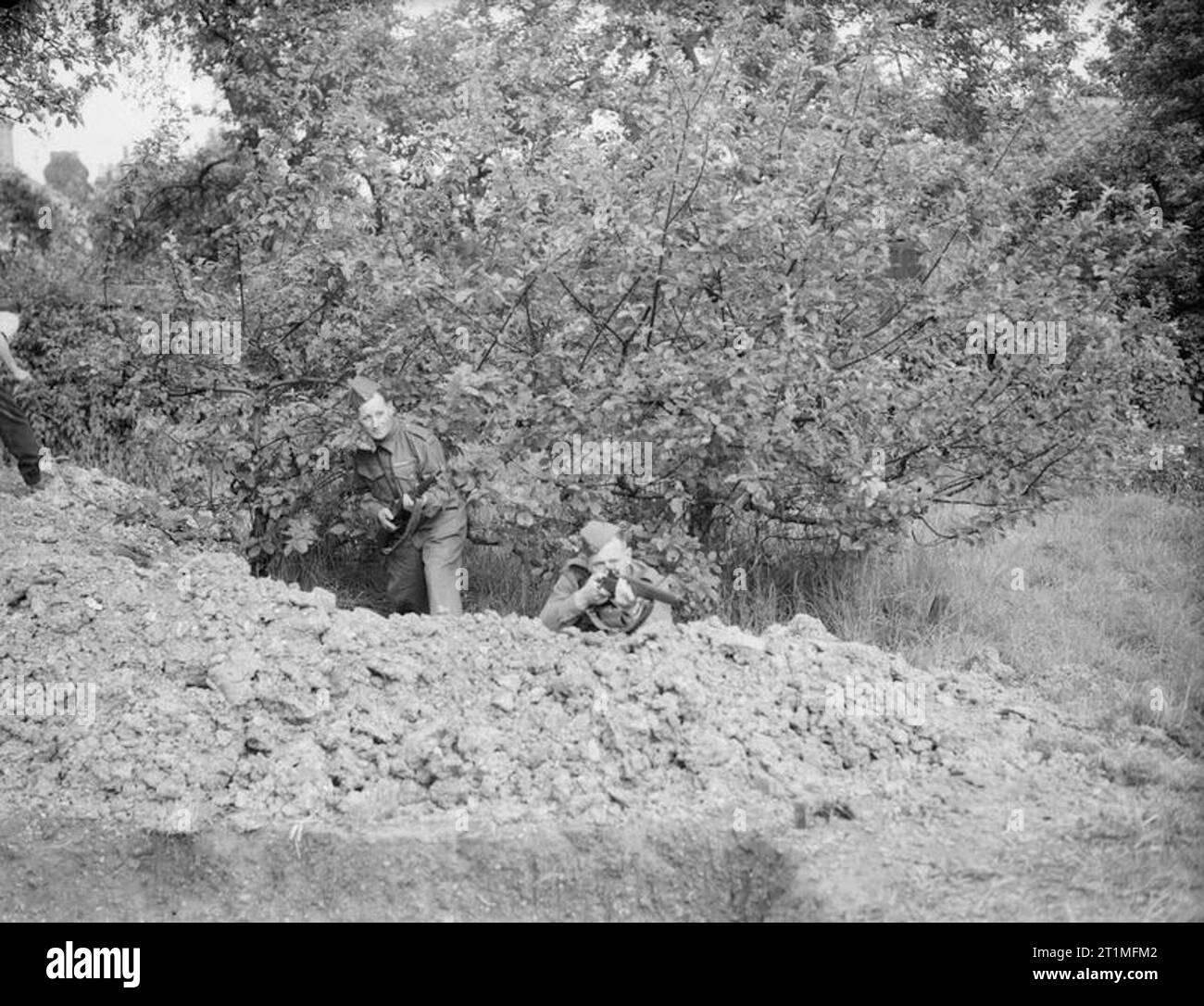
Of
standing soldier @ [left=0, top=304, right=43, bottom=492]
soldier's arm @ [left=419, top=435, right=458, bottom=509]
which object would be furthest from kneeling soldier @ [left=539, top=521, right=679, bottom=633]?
standing soldier @ [left=0, top=304, right=43, bottom=492]

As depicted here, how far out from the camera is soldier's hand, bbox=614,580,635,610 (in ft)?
18.6

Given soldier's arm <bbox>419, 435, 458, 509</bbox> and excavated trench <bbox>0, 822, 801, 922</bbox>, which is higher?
soldier's arm <bbox>419, 435, 458, 509</bbox>

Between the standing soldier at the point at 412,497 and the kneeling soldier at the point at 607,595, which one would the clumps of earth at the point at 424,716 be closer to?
the kneeling soldier at the point at 607,595

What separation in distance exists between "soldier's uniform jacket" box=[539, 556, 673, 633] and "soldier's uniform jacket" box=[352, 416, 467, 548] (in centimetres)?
103

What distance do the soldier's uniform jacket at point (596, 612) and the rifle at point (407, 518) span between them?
3.38 ft

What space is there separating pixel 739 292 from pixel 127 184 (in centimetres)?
460

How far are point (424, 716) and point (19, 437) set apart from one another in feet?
16.9

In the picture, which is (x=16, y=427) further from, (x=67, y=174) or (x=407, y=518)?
(x=67, y=174)

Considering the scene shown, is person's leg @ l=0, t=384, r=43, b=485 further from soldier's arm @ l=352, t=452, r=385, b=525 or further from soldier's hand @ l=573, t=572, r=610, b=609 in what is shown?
soldier's hand @ l=573, t=572, r=610, b=609

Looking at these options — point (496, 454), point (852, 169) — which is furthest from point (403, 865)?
point (852, 169)

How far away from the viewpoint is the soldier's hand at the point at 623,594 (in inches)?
224

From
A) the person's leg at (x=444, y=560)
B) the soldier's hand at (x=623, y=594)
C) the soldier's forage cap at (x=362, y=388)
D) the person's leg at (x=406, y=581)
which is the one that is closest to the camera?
the soldier's hand at (x=623, y=594)

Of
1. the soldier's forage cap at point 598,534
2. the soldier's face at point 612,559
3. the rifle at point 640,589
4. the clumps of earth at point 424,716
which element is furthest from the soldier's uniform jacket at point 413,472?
the rifle at point 640,589

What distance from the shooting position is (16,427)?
8.78m
